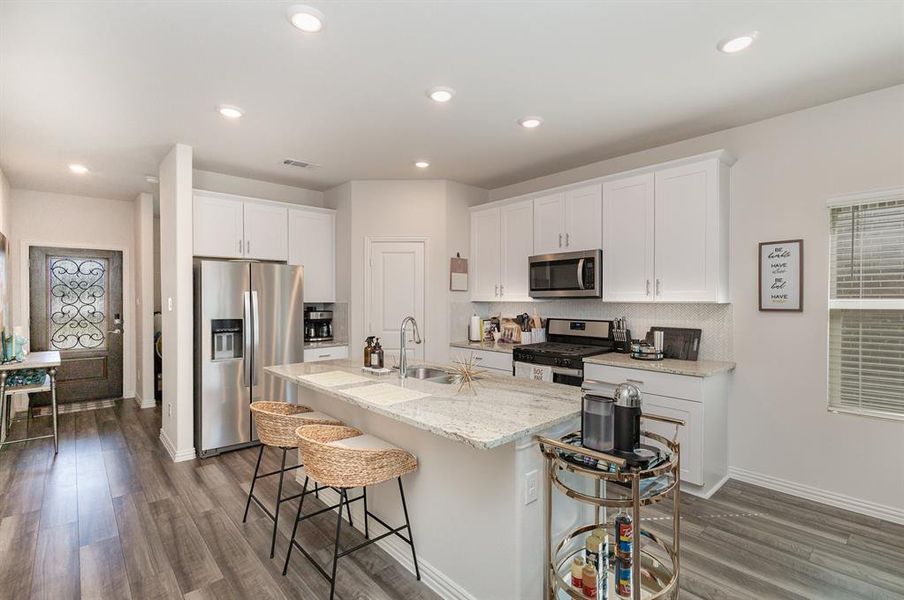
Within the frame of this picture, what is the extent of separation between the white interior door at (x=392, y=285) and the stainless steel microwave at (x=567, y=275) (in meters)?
1.26

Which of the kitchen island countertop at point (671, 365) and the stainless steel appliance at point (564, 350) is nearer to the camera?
the kitchen island countertop at point (671, 365)

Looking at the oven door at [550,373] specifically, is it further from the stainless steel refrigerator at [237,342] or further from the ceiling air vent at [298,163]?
the ceiling air vent at [298,163]

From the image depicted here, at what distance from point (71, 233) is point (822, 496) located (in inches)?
319

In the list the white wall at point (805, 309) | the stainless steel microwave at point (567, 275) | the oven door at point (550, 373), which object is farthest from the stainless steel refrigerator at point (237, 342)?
the white wall at point (805, 309)

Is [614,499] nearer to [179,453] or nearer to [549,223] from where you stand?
[549,223]

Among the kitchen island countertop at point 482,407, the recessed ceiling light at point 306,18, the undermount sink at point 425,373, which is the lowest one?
the undermount sink at point 425,373

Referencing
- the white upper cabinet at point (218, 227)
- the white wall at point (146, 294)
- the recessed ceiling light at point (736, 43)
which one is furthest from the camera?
the white wall at point (146, 294)

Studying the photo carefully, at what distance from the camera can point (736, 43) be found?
7.33ft

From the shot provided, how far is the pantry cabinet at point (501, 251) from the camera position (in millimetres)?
4521

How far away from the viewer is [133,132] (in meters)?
3.46

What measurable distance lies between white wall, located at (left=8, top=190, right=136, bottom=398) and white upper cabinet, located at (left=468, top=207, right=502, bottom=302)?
15.6 feet

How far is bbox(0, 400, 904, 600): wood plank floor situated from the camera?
6.97 feet

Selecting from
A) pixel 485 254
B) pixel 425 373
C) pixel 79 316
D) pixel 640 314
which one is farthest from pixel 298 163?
pixel 79 316

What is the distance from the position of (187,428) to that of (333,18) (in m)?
3.54
